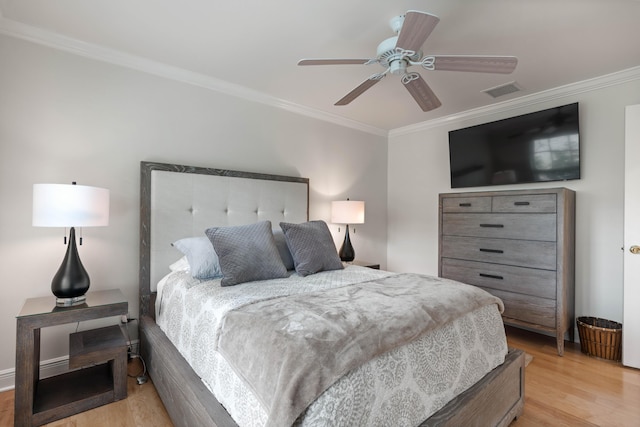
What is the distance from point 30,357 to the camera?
1.66m

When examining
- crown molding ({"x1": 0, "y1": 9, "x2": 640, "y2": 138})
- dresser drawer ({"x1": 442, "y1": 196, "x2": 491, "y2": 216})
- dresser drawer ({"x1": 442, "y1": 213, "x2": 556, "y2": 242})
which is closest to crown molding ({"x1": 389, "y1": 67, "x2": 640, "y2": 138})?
crown molding ({"x1": 0, "y1": 9, "x2": 640, "y2": 138})

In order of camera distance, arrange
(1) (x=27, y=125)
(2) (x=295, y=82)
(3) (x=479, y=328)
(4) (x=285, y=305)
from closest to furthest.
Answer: (4) (x=285, y=305) < (3) (x=479, y=328) < (1) (x=27, y=125) < (2) (x=295, y=82)

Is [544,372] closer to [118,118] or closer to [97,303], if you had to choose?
[97,303]

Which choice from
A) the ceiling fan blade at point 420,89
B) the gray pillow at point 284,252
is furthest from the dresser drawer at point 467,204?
the gray pillow at point 284,252

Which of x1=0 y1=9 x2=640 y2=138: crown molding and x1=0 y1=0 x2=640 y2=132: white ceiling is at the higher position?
x1=0 y1=0 x2=640 y2=132: white ceiling

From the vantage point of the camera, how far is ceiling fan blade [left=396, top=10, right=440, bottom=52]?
56.2 inches

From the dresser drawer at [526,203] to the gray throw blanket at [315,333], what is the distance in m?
1.53

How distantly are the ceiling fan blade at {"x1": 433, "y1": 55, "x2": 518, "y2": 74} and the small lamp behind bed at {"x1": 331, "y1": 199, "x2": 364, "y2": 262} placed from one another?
6.21 feet

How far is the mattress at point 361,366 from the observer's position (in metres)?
1.01

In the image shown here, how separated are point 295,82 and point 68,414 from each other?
286cm

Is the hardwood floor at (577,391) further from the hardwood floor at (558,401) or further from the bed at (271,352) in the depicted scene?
the bed at (271,352)

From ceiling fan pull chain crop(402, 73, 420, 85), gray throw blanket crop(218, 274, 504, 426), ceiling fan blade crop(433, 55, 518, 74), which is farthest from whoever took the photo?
ceiling fan pull chain crop(402, 73, 420, 85)

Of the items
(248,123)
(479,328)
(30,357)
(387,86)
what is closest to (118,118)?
(248,123)

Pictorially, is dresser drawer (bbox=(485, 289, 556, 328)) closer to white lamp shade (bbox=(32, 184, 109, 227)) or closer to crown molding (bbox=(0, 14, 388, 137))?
crown molding (bbox=(0, 14, 388, 137))
